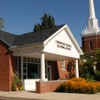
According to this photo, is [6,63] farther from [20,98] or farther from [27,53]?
[20,98]

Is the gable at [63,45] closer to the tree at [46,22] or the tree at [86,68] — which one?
the tree at [86,68]

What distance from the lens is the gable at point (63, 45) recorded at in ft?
59.3

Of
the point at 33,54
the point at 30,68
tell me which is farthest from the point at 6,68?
the point at 33,54

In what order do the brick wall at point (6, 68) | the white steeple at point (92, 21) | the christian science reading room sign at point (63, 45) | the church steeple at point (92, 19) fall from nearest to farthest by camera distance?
the brick wall at point (6, 68) → the christian science reading room sign at point (63, 45) → the white steeple at point (92, 21) → the church steeple at point (92, 19)

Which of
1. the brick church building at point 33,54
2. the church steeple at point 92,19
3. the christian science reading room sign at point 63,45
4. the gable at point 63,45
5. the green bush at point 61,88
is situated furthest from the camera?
the church steeple at point 92,19

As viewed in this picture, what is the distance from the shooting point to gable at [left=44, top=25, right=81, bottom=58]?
18066mm

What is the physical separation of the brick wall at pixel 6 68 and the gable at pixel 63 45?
3766 millimetres

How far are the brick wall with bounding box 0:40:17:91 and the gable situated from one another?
377 centimetres

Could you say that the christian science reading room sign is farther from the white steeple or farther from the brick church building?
the white steeple

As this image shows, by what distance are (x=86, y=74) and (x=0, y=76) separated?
13.7 m

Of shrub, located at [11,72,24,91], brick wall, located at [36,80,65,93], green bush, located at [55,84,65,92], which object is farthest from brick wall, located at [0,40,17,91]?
green bush, located at [55,84,65,92]

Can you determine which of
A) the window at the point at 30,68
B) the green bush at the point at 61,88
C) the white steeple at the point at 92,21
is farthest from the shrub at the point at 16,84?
the white steeple at the point at 92,21

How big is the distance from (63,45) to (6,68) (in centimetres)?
592

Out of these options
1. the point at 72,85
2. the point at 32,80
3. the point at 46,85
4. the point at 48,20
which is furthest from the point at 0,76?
the point at 48,20
